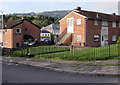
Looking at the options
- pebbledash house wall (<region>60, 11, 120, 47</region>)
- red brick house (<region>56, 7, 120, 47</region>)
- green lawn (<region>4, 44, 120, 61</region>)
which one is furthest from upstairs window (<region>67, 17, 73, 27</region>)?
green lawn (<region>4, 44, 120, 61</region>)

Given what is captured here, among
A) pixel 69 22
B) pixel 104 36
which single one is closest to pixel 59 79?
pixel 69 22

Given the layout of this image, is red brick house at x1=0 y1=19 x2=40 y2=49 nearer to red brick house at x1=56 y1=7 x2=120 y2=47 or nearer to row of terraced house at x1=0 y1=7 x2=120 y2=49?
row of terraced house at x1=0 y1=7 x2=120 y2=49

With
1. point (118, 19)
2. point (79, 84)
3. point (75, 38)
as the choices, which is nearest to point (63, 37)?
point (75, 38)

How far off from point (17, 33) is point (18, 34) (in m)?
0.38

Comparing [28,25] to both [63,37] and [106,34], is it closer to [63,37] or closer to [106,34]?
[63,37]

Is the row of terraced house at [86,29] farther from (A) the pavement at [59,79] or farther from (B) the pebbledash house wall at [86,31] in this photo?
(A) the pavement at [59,79]

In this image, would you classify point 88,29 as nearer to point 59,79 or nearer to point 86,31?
point 86,31

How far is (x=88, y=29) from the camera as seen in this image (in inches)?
1352

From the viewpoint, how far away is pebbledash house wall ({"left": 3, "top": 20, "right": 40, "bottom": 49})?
4409 cm

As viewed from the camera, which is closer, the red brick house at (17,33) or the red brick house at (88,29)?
the red brick house at (88,29)

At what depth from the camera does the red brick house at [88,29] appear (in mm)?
34250

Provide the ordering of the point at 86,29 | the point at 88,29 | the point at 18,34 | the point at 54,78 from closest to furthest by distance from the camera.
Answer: the point at 54,78
the point at 86,29
the point at 88,29
the point at 18,34

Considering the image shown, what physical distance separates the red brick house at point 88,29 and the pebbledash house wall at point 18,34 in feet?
37.2

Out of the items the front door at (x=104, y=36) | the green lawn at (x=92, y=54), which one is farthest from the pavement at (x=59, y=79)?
the front door at (x=104, y=36)
